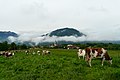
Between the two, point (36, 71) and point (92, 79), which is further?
point (36, 71)

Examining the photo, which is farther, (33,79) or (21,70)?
(21,70)

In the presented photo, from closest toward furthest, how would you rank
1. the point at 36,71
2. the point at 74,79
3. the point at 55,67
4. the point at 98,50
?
the point at 74,79 → the point at 36,71 → the point at 55,67 → the point at 98,50

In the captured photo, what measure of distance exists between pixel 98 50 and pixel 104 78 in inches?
380

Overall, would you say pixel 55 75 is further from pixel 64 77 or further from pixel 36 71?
pixel 36 71

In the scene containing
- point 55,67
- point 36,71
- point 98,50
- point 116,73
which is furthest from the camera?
point 98,50

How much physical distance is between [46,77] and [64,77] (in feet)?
4.14

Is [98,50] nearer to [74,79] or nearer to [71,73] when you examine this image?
[71,73]

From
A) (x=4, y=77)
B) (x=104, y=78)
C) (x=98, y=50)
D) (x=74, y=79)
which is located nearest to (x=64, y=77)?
(x=74, y=79)

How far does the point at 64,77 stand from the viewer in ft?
62.1

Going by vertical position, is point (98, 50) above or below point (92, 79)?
above

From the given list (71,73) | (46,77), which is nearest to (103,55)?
(71,73)

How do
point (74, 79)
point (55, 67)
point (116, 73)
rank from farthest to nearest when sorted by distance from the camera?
point (55, 67), point (116, 73), point (74, 79)

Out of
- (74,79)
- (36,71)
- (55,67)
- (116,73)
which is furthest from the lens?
(55,67)

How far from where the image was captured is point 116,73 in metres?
19.3
